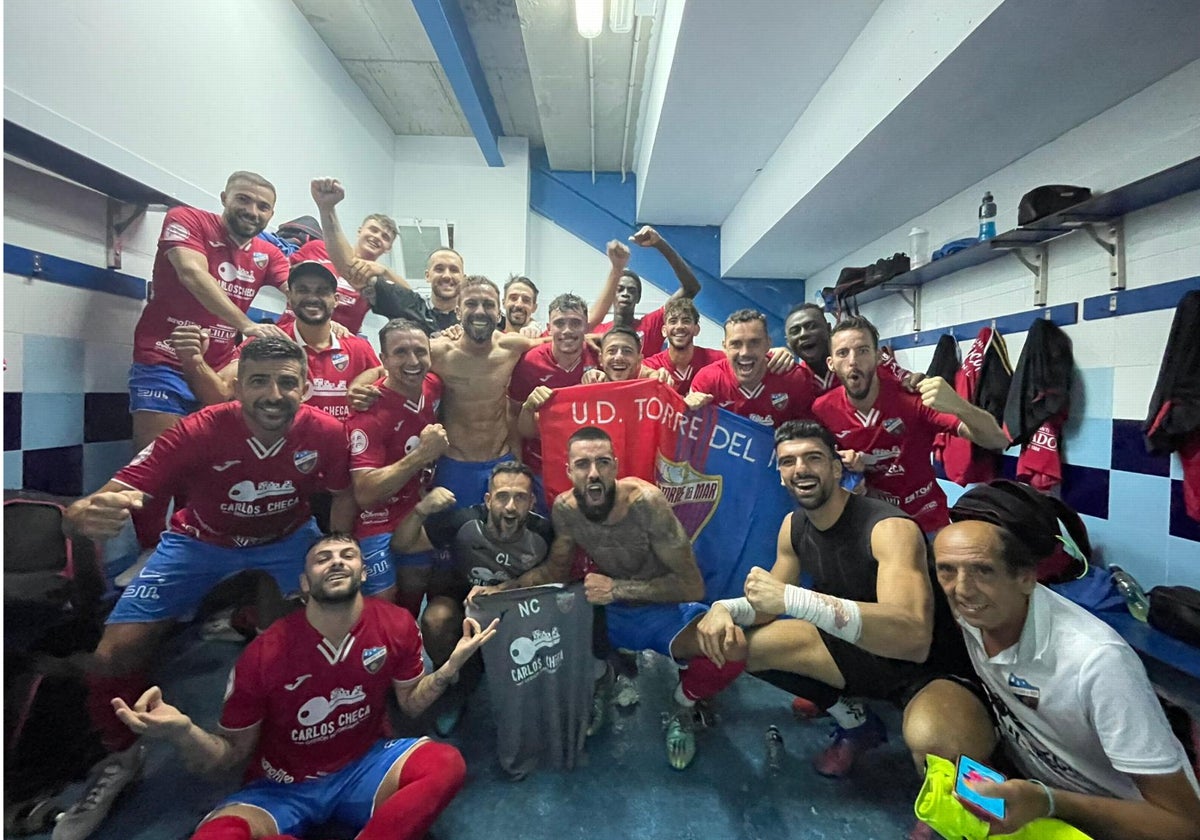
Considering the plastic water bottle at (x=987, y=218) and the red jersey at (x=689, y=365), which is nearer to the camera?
the red jersey at (x=689, y=365)

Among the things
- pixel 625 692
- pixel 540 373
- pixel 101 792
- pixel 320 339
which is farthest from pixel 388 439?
pixel 625 692

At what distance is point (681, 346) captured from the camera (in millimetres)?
2215

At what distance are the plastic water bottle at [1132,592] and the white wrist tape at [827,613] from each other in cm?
170

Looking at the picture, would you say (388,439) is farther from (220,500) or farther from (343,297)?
(343,297)

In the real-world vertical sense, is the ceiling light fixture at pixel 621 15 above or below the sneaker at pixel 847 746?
above

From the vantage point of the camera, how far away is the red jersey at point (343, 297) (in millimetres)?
1899

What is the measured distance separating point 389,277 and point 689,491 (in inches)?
68.8

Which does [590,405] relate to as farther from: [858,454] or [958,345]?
[958,345]

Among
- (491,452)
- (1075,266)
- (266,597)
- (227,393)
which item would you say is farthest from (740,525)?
(1075,266)

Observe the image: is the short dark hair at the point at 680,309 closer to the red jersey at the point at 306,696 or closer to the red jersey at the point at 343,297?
the red jersey at the point at 343,297

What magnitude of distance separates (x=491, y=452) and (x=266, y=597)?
0.86m

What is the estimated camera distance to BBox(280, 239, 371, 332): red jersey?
190 cm

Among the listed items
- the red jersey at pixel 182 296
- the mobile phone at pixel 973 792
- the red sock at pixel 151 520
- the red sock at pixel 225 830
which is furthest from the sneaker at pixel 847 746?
the red jersey at pixel 182 296

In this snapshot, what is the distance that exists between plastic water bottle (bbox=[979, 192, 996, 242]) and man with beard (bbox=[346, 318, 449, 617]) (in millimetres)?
3146
